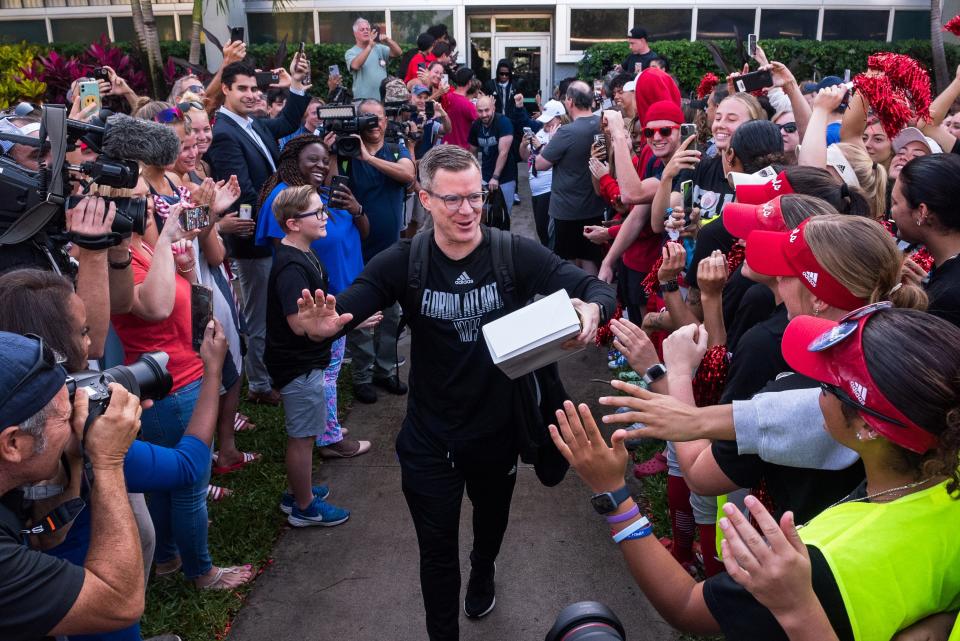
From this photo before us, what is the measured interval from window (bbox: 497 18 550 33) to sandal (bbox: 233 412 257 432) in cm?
1614

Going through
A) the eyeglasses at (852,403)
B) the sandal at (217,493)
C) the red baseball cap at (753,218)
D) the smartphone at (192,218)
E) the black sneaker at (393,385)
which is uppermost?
the red baseball cap at (753,218)

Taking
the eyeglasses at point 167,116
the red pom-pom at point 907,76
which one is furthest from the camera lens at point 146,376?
the red pom-pom at point 907,76

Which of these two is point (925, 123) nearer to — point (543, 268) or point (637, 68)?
point (543, 268)

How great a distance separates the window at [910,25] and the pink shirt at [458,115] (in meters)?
15.2

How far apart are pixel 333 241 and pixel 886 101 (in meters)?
3.58

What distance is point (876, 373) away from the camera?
160cm

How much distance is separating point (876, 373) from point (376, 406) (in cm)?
474

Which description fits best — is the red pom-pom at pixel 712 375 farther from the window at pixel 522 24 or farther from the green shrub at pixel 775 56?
the window at pixel 522 24

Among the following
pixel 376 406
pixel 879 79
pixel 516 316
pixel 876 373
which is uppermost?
pixel 879 79

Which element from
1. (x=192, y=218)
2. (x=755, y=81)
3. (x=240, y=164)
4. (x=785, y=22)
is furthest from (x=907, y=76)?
(x=785, y=22)

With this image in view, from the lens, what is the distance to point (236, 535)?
4.30 m

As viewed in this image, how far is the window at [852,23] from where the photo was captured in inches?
761

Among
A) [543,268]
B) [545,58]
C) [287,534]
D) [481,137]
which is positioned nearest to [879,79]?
[543,268]

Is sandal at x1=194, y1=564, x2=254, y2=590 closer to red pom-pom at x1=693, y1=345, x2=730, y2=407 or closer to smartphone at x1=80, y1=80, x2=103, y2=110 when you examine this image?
red pom-pom at x1=693, y1=345, x2=730, y2=407
